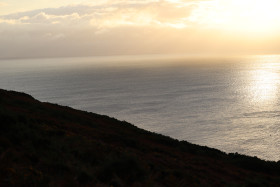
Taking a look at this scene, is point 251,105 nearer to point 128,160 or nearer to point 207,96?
point 207,96

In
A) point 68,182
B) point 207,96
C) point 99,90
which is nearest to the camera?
point 68,182

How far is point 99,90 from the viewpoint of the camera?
143125mm

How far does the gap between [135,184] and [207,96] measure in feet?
367

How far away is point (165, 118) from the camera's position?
84438mm

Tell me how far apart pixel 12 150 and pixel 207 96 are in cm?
11263

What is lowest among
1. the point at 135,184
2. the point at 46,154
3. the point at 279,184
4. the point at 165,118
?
the point at 165,118

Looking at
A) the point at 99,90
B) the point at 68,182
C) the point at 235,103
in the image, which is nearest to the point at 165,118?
the point at 235,103

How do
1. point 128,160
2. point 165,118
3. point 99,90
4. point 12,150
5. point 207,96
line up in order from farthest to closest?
point 99,90, point 207,96, point 165,118, point 128,160, point 12,150

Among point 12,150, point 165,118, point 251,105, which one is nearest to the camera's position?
point 12,150

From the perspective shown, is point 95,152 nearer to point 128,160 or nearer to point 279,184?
point 128,160

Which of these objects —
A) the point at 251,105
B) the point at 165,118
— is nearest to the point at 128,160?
the point at 165,118

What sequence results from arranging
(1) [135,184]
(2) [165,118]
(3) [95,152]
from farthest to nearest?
1. (2) [165,118]
2. (3) [95,152]
3. (1) [135,184]

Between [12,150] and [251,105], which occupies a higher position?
[12,150]

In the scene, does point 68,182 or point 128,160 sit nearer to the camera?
point 68,182
